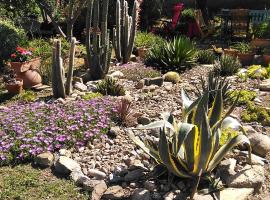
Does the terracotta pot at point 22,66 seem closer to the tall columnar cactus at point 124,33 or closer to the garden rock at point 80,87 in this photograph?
the garden rock at point 80,87

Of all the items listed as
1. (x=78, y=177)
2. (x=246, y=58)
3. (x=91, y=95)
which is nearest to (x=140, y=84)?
(x=91, y=95)

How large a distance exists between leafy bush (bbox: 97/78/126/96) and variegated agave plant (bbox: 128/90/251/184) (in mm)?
3026

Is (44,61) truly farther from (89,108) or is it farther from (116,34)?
(89,108)

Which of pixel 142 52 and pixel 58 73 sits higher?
pixel 58 73

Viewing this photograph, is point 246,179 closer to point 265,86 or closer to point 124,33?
point 265,86

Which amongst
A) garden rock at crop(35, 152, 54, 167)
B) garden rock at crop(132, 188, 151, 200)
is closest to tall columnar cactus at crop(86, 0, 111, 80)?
garden rock at crop(35, 152, 54, 167)

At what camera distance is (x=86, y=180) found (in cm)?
461

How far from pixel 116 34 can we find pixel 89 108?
4.36 m

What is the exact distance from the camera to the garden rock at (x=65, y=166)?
16.0 feet

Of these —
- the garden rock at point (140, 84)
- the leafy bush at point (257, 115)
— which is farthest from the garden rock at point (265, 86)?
the garden rock at point (140, 84)

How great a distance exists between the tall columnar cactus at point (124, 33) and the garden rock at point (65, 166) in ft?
18.1

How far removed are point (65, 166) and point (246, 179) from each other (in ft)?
6.67

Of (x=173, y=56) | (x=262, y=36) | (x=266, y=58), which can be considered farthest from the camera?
(x=262, y=36)

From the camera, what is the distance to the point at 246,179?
4.47 meters
